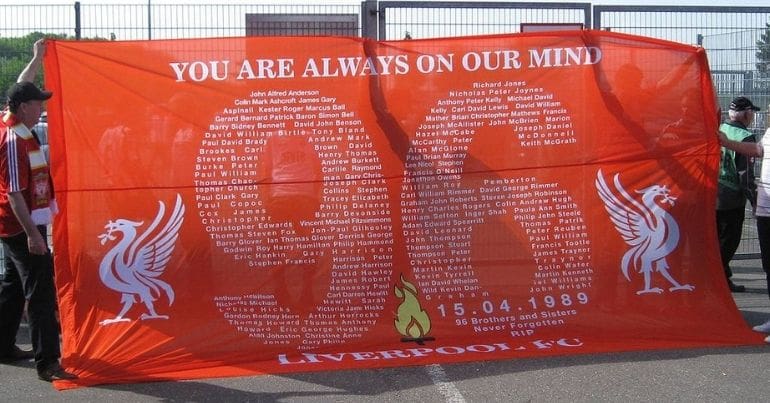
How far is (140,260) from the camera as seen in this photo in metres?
5.76

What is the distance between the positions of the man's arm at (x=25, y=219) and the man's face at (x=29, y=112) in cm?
53

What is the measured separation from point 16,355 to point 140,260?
127 centimetres

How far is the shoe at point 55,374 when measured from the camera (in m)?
5.53

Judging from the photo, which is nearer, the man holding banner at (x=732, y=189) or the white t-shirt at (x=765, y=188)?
the white t-shirt at (x=765, y=188)

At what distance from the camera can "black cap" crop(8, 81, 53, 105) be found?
5.46 m

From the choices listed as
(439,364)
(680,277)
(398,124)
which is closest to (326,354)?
(439,364)

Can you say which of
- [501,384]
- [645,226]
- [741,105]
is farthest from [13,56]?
[741,105]

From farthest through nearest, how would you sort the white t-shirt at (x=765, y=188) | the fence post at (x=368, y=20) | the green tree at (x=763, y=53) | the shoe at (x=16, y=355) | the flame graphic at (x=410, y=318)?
the green tree at (x=763, y=53) → the fence post at (x=368, y=20) → the white t-shirt at (x=765, y=188) → the shoe at (x=16, y=355) → the flame graphic at (x=410, y=318)

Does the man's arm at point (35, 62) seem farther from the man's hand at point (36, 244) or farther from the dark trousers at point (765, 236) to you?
the dark trousers at point (765, 236)

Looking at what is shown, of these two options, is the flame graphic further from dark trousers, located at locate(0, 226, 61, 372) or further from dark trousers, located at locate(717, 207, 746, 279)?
dark trousers, located at locate(717, 207, 746, 279)

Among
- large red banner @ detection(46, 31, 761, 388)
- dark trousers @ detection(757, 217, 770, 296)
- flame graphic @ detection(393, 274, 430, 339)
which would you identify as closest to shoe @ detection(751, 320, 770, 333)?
large red banner @ detection(46, 31, 761, 388)

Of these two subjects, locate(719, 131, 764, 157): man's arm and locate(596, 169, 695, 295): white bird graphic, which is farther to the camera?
locate(719, 131, 764, 157): man's arm

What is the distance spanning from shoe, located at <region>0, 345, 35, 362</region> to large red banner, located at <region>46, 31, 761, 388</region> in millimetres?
754

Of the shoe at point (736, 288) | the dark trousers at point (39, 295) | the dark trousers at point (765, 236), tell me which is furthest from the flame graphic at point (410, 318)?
the shoe at point (736, 288)
